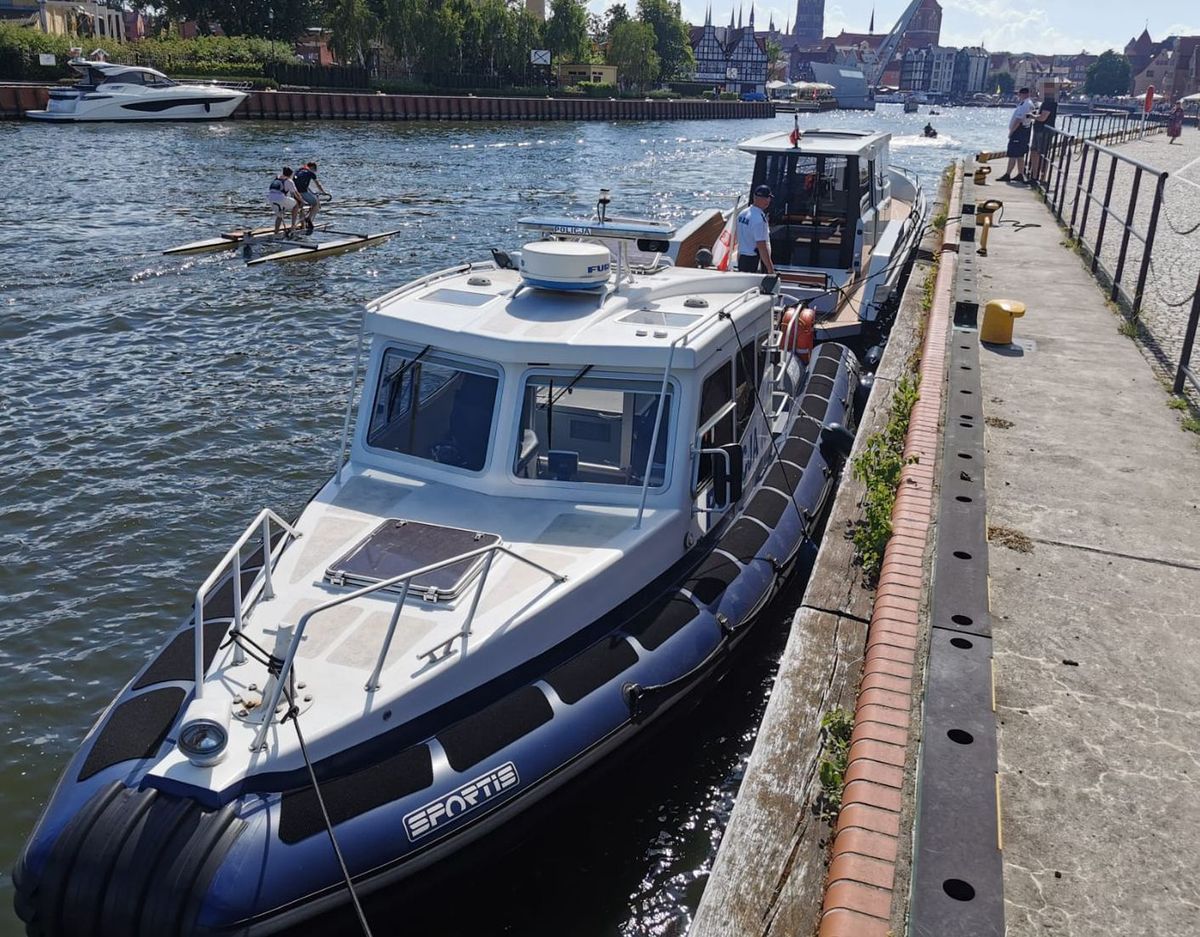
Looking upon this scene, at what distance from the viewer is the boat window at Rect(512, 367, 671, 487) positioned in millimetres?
7094

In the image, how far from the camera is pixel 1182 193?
80.4ft

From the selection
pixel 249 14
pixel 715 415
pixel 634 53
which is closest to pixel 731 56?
pixel 634 53

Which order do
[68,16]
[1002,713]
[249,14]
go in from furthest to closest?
1. [68,16]
2. [249,14]
3. [1002,713]

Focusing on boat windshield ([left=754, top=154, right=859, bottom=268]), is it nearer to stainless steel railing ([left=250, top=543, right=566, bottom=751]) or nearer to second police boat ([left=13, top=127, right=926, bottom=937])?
second police boat ([left=13, top=127, right=926, bottom=937])

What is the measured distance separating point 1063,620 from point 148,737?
16.7 feet

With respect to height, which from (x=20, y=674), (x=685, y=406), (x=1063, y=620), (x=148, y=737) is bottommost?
(x=20, y=674)

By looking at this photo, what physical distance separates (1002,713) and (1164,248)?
14872 mm

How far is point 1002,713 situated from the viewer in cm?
502

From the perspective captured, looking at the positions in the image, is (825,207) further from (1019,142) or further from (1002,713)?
(1019,142)

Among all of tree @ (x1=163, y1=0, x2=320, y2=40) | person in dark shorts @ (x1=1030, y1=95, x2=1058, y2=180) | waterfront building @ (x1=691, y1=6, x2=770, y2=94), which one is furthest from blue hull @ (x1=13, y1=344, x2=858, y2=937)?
waterfront building @ (x1=691, y1=6, x2=770, y2=94)

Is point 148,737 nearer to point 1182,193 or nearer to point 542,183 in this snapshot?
point 1182,193

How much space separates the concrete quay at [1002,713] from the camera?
3.88m

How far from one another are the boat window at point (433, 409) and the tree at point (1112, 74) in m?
217

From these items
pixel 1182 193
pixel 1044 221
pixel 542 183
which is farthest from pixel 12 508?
pixel 542 183
